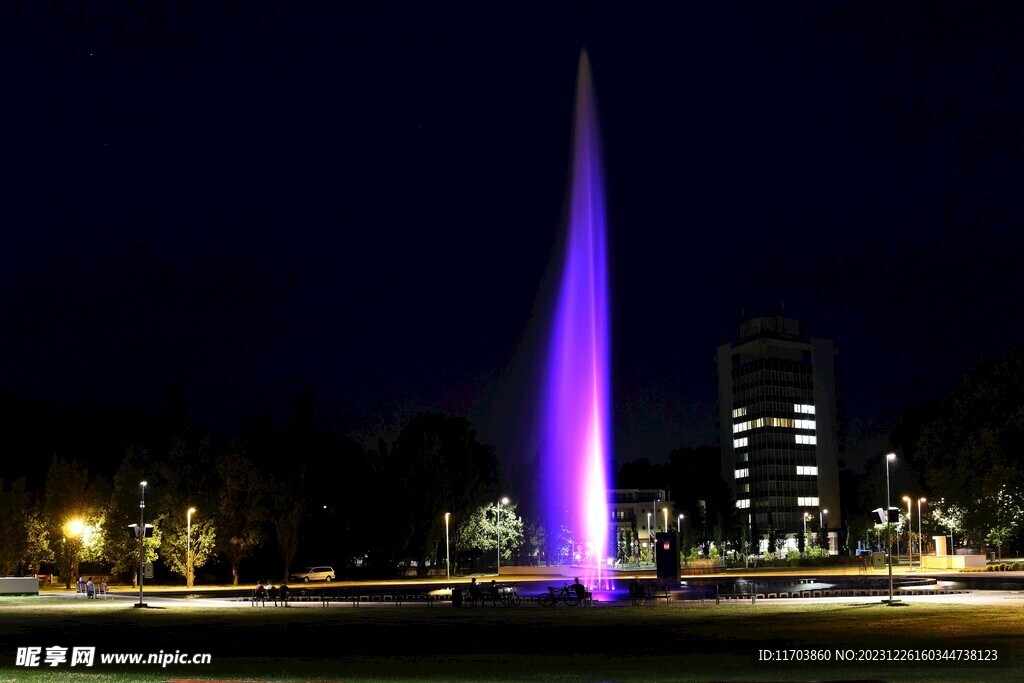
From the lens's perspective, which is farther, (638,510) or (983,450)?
(638,510)

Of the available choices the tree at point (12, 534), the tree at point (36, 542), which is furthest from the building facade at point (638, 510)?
the tree at point (12, 534)

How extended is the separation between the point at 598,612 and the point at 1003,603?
47.6 ft

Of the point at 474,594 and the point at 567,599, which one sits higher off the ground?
the point at 474,594

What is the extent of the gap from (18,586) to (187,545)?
16.3 metres

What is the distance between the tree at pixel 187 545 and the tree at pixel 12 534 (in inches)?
438

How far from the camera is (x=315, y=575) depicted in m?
87.2

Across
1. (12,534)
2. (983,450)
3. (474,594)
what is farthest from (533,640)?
(12,534)

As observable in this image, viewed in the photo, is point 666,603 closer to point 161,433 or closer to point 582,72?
point 582,72

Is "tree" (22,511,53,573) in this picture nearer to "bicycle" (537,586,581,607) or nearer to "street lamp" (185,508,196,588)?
"street lamp" (185,508,196,588)

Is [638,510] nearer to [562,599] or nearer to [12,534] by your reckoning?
[12,534]

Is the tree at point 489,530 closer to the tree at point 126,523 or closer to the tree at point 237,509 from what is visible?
the tree at point 237,509

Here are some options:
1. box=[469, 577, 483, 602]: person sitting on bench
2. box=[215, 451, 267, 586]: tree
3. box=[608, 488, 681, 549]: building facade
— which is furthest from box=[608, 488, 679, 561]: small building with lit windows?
box=[469, 577, 483, 602]: person sitting on bench

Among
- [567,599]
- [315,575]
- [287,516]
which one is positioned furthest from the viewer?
[315,575]

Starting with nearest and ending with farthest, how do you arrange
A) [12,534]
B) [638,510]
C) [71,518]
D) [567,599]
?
[567,599] → [12,534] → [71,518] → [638,510]
